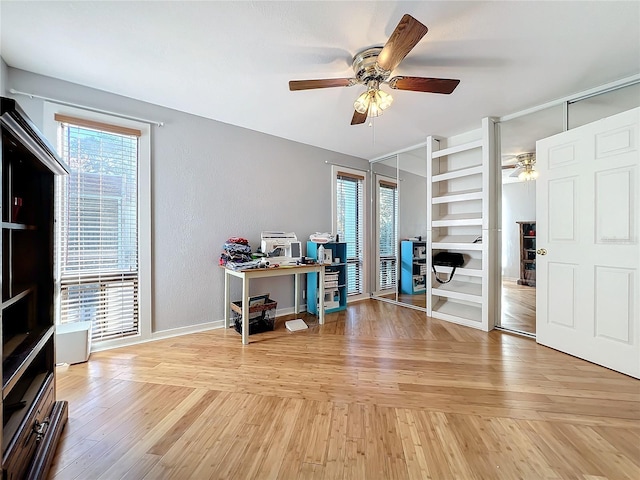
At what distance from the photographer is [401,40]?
1375 millimetres

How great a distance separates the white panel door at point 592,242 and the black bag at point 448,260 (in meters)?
0.86

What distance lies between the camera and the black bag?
3248mm

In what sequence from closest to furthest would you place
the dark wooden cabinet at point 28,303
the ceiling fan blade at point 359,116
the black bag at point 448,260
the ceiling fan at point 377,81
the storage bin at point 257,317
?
1. the dark wooden cabinet at point 28,303
2. the ceiling fan at point 377,81
3. the ceiling fan blade at point 359,116
4. the storage bin at point 257,317
5. the black bag at point 448,260

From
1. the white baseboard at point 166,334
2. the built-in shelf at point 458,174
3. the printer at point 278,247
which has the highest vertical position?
the built-in shelf at point 458,174

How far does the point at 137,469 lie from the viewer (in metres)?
1.15

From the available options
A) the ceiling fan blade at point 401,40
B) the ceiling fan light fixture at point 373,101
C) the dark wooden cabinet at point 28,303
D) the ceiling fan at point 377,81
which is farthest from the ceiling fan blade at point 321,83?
the dark wooden cabinet at point 28,303

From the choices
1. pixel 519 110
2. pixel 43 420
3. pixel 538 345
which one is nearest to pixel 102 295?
pixel 43 420

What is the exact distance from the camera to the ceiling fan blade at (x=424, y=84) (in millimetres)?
1723

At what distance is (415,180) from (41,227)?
4.10 meters

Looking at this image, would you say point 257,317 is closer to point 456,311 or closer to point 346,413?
point 346,413

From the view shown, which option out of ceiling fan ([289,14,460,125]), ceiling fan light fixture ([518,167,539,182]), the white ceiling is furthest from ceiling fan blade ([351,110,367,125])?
ceiling fan light fixture ([518,167,539,182])

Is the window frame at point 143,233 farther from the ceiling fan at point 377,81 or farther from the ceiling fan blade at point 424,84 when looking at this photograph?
the ceiling fan blade at point 424,84

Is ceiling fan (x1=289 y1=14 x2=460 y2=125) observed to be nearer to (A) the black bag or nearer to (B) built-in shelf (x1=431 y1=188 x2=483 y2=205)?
(B) built-in shelf (x1=431 y1=188 x2=483 y2=205)

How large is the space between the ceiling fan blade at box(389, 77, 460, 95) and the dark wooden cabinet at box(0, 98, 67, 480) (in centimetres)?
194
